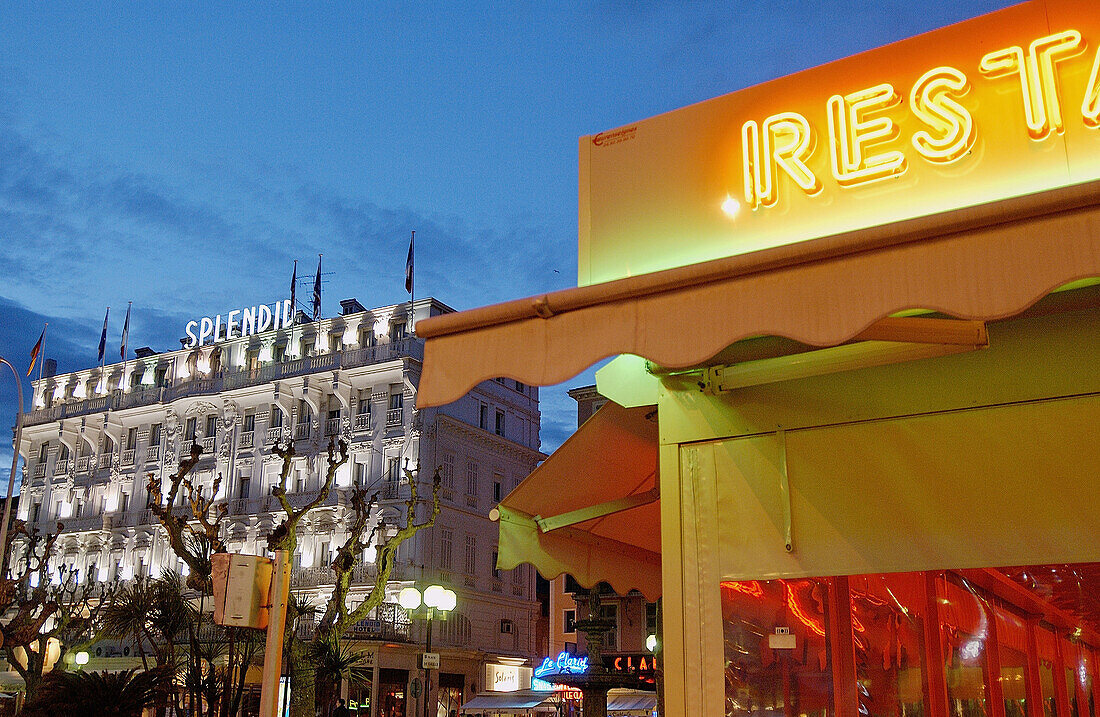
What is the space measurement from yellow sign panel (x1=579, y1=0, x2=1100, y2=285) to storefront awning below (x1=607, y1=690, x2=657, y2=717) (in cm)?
2935

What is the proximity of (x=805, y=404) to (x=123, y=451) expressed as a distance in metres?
52.8

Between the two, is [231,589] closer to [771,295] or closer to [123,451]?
[771,295]

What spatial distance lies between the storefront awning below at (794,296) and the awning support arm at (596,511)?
252 centimetres

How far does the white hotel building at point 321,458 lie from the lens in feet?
136

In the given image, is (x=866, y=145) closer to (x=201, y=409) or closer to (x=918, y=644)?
(x=918, y=644)

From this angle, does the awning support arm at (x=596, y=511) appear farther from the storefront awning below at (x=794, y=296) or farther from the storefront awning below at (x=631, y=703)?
the storefront awning below at (x=631, y=703)

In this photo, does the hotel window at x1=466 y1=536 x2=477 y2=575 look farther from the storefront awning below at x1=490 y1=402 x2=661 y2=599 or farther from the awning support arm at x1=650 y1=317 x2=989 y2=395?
the awning support arm at x1=650 y1=317 x2=989 y2=395

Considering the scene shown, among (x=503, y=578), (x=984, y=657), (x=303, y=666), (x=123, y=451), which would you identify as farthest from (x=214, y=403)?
(x=984, y=657)

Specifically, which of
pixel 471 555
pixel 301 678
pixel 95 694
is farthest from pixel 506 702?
pixel 95 694

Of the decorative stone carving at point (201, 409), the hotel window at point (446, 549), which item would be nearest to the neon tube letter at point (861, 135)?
the hotel window at point (446, 549)

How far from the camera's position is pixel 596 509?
6.74 metres

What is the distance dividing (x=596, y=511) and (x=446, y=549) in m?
36.9

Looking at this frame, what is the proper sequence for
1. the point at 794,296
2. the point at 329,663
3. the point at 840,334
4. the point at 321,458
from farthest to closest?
the point at 321,458 < the point at 329,663 < the point at 794,296 < the point at 840,334

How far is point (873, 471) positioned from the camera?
443 cm
